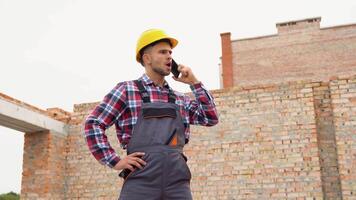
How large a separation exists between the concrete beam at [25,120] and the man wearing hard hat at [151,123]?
549 centimetres

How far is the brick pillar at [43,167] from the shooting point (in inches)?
328

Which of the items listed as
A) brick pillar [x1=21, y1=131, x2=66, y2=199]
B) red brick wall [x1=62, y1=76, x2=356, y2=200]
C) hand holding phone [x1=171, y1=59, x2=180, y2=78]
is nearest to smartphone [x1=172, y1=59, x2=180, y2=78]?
hand holding phone [x1=171, y1=59, x2=180, y2=78]

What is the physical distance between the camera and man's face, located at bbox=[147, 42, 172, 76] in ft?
8.02

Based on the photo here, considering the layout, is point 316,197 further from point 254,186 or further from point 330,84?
point 330,84

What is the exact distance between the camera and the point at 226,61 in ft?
67.5

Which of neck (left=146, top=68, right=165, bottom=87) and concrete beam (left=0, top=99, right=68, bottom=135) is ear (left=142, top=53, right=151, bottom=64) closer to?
neck (left=146, top=68, right=165, bottom=87)

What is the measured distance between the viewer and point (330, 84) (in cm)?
713

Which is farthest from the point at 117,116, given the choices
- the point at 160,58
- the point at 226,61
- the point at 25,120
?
the point at 226,61

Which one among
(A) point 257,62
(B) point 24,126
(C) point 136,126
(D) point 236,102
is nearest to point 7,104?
(B) point 24,126

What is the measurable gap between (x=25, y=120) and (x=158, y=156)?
6242mm

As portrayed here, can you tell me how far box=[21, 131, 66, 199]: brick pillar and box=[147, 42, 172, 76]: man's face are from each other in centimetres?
657

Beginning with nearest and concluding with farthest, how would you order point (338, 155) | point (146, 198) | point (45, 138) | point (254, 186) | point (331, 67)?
1. point (146, 198)
2. point (338, 155)
3. point (254, 186)
4. point (45, 138)
5. point (331, 67)

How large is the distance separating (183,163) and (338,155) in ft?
17.1

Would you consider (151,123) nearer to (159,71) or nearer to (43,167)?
(159,71)
